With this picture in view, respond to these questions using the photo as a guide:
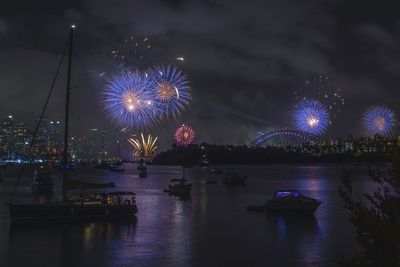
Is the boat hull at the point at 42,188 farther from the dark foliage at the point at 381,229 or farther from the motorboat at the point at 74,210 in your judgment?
the dark foliage at the point at 381,229

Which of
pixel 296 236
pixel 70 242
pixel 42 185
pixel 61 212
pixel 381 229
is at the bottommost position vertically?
pixel 296 236

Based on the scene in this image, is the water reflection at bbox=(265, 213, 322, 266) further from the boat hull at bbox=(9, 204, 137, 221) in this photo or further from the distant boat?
the distant boat

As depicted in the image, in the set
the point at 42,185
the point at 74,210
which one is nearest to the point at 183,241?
the point at 74,210

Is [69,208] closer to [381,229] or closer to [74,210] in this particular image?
[74,210]

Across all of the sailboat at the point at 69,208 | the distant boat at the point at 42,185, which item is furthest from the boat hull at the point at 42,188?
the sailboat at the point at 69,208

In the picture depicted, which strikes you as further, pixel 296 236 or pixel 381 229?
pixel 296 236

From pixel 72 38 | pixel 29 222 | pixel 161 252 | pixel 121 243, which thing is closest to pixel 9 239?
pixel 29 222

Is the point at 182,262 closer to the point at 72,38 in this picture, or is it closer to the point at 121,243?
the point at 121,243

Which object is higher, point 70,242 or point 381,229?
point 381,229
